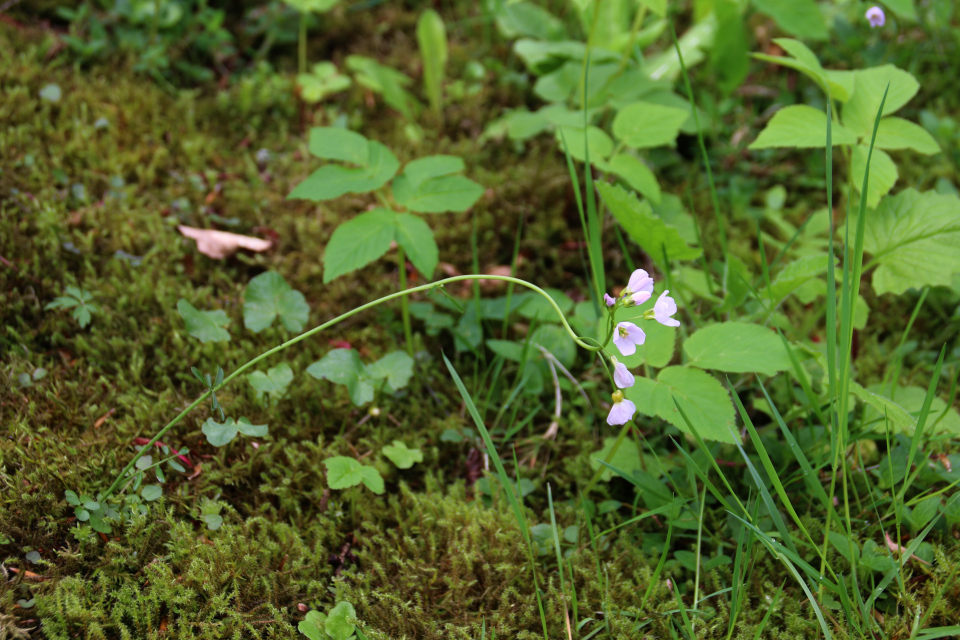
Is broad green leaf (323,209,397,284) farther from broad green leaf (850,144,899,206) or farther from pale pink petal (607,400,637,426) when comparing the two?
broad green leaf (850,144,899,206)

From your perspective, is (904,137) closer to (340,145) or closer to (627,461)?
(627,461)

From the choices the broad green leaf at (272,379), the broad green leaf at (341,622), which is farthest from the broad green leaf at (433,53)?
the broad green leaf at (341,622)

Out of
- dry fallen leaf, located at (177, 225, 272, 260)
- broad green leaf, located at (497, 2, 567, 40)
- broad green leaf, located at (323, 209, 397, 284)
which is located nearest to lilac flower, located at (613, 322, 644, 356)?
broad green leaf, located at (323, 209, 397, 284)

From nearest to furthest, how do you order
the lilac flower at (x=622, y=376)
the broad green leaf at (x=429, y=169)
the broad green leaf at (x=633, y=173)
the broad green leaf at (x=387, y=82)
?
the lilac flower at (x=622, y=376)
the broad green leaf at (x=429, y=169)
the broad green leaf at (x=633, y=173)
the broad green leaf at (x=387, y=82)

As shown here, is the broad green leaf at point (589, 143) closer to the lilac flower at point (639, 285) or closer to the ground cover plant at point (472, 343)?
the ground cover plant at point (472, 343)

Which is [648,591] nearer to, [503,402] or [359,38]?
[503,402]

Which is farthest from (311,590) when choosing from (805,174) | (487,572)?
(805,174)
